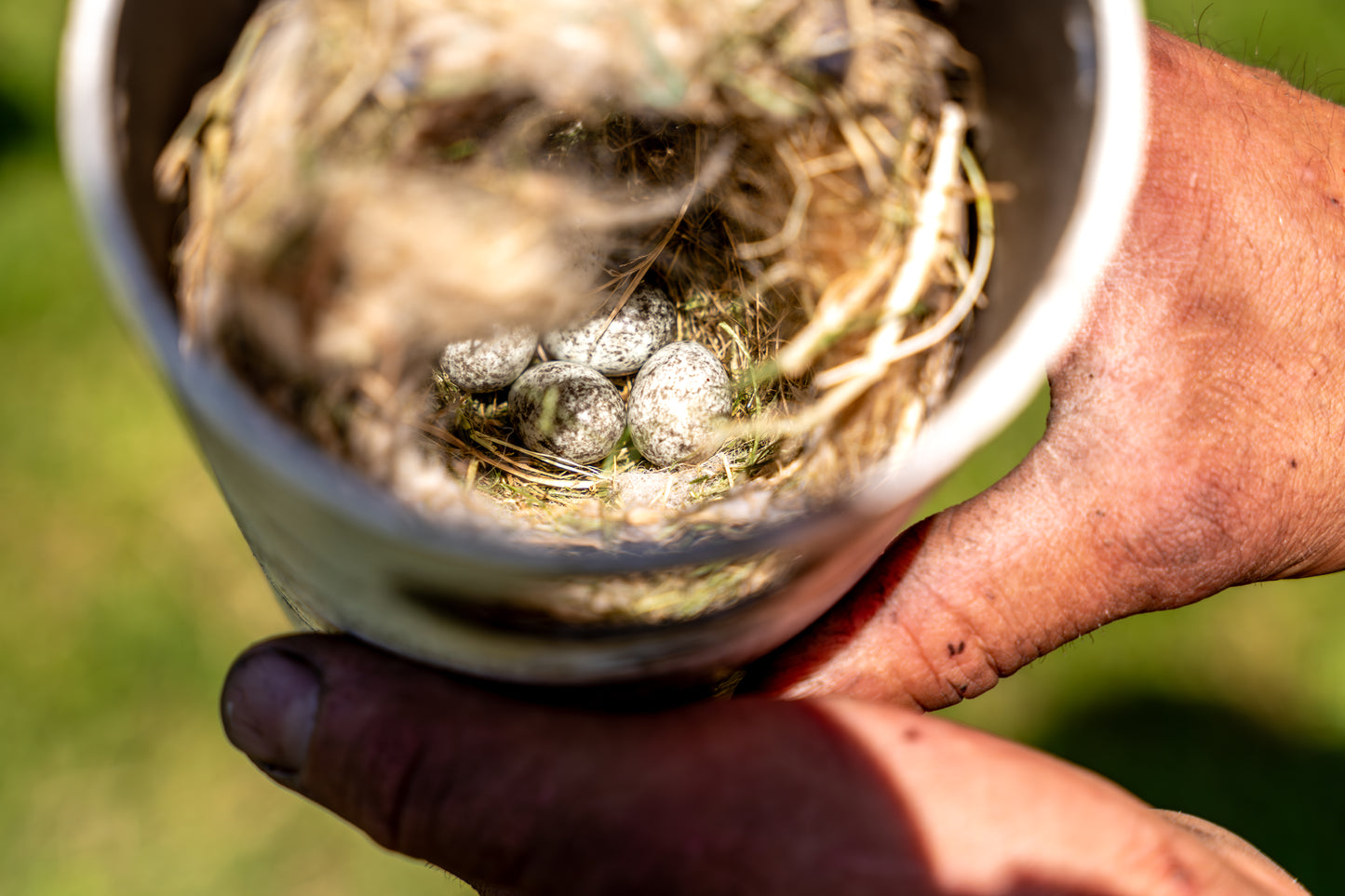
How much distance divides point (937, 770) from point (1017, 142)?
404 mm

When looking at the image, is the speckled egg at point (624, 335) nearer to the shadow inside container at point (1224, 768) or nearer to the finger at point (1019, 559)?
the finger at point (1019, 559)

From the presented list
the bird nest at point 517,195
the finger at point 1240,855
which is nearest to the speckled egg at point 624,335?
the bird nest at point 517,195

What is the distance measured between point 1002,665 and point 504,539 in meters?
→ 0.70

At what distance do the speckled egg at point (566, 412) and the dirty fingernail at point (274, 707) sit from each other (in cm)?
36

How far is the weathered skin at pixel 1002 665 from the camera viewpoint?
566 mm

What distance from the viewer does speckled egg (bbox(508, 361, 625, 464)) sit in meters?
0.92

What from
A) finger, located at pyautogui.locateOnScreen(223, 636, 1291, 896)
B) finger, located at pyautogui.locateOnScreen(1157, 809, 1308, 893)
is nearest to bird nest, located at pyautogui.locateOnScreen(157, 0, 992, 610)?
finger, located at pyautogui.locateOnScreen(223, 636, 1291, 896)

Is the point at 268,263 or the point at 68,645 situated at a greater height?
the point at 268,263

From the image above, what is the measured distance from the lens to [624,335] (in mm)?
951

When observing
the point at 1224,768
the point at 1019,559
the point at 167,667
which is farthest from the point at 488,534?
the point at 1224,768

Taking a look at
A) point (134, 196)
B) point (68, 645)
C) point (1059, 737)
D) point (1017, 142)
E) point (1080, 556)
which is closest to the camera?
point (134, 196)

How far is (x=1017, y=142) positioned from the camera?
540 mm

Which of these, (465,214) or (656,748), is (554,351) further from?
(656,748)

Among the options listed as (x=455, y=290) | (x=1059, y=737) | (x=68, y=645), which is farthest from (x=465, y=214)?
(x=1059, y=737)
